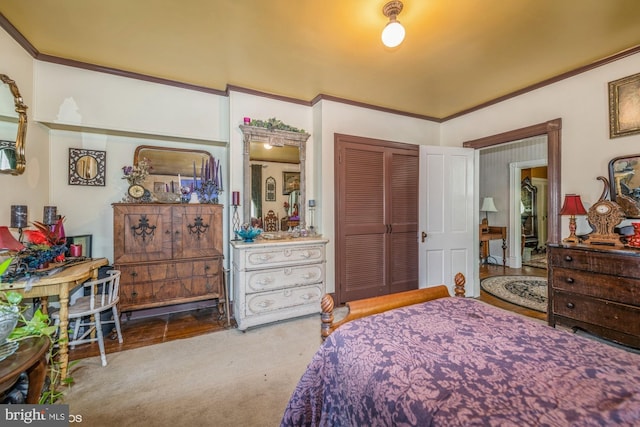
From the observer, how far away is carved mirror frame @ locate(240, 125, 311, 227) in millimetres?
3219

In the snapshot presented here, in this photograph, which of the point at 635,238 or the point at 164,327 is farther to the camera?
the point at 164,327

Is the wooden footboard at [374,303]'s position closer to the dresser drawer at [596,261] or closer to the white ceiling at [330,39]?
the dresser drawer at [596,261]

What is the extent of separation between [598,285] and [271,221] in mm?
3236

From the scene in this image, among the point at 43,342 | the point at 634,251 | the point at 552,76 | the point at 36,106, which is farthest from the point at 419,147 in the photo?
the point at 36,106

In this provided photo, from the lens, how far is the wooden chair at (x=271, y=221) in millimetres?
3381

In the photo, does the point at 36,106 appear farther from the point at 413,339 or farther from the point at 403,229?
the point at 403,229

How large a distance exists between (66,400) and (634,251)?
4292 mm

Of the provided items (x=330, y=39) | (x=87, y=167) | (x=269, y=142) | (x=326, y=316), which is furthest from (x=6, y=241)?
(x=330, y=39)

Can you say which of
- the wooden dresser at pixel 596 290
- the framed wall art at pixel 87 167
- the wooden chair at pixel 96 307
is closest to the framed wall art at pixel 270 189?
the wooden chair at pixel 96 307

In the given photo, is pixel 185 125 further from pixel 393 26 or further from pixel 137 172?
pixel 393 26

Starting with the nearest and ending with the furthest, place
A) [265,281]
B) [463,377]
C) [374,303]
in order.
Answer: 1. [463,377]
2. [374,303]
3. [265,281]

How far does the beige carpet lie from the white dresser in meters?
0.26

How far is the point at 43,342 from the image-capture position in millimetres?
1126

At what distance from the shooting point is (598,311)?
228 centimetres
